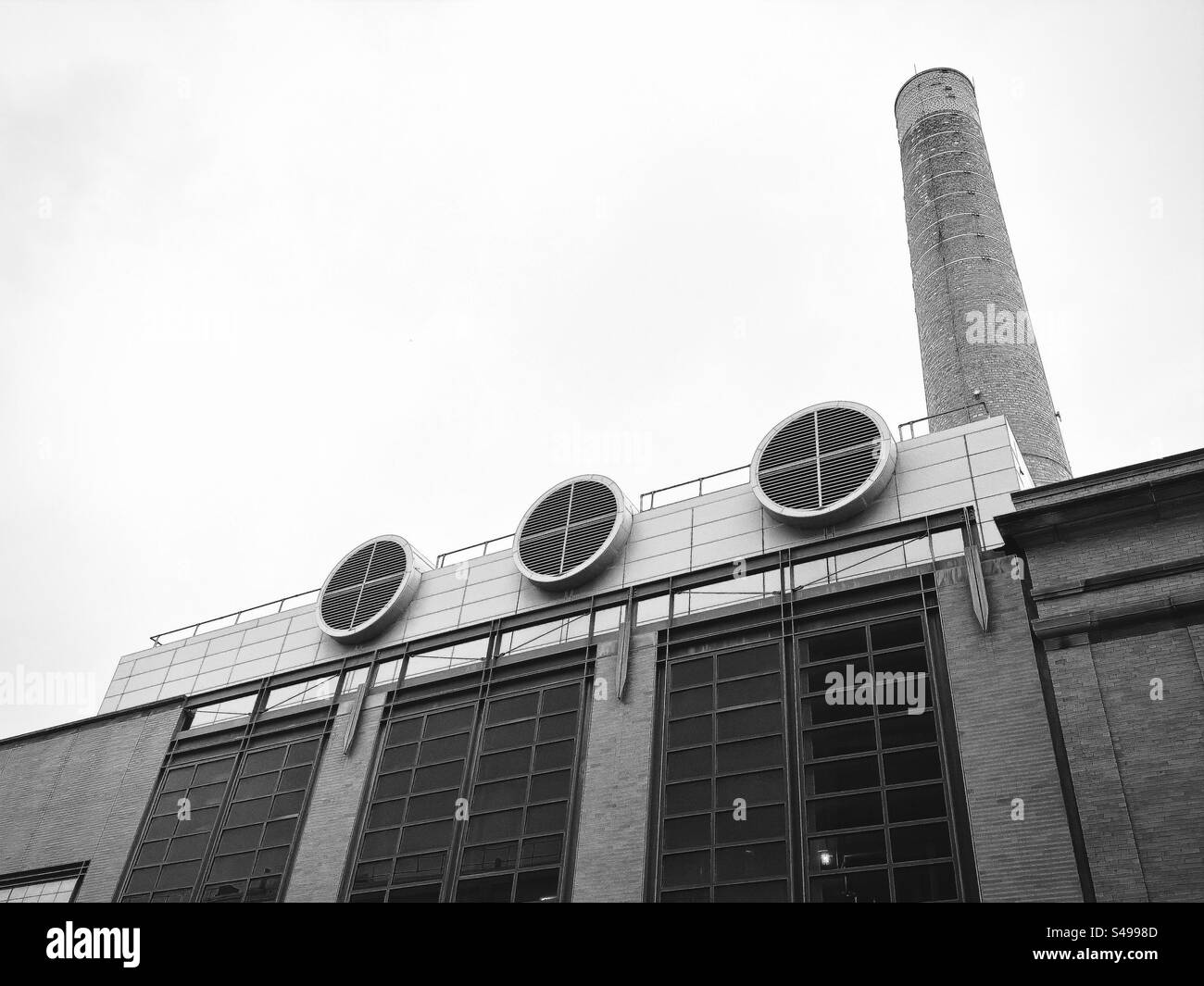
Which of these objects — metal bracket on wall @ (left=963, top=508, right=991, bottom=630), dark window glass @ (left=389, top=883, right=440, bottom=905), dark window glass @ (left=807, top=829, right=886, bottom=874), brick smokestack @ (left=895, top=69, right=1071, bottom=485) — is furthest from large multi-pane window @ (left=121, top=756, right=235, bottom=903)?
brick smokestack @ (left=895, top=69, right=1071, bottom=485)

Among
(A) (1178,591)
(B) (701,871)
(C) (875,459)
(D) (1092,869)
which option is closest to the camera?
(D) (1092,869)

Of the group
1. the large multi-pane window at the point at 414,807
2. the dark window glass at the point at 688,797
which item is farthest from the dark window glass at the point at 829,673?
the large multi-pane window at the point at 414,807

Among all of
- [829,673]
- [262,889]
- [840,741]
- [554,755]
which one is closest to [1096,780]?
[840,741]

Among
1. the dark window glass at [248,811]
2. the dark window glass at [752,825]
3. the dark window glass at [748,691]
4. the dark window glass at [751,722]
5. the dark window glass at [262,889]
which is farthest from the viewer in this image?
the dark window glass at [248,811]

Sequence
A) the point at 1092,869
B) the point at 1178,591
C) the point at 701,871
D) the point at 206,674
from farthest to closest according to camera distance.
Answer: the point at 206,674, the point at 701,871, the point at 1178,591, the point at 1092,869

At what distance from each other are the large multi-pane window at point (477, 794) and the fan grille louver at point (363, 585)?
12.1 ft

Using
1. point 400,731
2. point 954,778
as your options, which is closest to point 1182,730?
point 954,778

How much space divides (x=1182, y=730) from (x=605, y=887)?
416 inches

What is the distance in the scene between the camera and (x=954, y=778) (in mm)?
17594

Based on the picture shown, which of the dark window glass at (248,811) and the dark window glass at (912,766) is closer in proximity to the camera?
the dark window glass at (912,766)

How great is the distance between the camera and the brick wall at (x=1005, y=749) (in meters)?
16.1

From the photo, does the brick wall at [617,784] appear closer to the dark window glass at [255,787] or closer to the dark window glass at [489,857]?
the dark window glass at [489,857]
